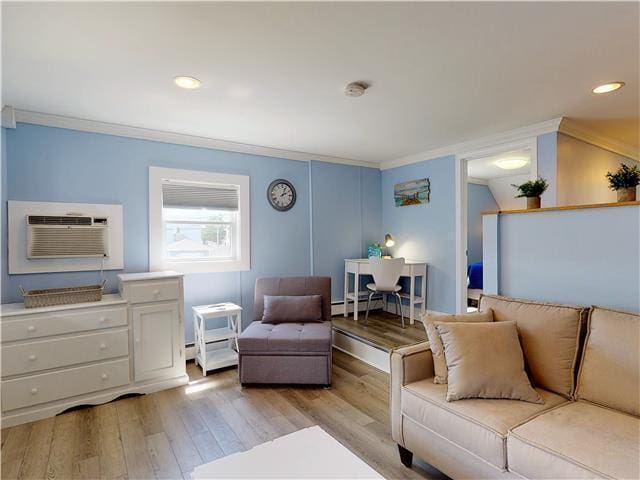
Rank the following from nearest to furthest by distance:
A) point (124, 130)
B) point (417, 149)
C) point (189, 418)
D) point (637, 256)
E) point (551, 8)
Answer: point (551, 8) → point (637, 256) → point (189, 418) → point (124, 130) → point (417, 149)

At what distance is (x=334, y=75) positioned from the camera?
2.22m

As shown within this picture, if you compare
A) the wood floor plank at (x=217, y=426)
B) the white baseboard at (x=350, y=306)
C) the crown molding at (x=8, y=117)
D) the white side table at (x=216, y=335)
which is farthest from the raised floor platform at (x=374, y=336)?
the crown molding at (x=8, y=117)

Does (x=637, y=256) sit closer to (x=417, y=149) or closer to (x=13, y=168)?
(x=417, y=149)

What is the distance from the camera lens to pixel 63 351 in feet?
8.21

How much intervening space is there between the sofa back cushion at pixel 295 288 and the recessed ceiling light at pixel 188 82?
6.27 ft

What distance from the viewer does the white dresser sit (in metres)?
2.36

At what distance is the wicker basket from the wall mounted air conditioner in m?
0.34

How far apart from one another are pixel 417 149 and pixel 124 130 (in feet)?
10.7

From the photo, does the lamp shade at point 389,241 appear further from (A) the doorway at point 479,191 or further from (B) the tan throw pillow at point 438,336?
(B) the tan throw pillow at point 438,336

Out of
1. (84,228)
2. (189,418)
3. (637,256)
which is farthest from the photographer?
(84,228)

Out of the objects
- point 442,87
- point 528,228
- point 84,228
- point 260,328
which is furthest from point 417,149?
point 84,228

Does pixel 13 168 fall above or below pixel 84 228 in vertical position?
above

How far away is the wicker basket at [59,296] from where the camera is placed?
2.49 meters

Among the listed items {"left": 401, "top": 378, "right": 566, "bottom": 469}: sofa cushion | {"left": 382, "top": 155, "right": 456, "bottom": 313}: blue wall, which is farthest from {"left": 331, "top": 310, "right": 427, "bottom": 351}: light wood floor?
{"left": 401, "top": 378, "right": 566, "bottom": 469}: sofa cushion
